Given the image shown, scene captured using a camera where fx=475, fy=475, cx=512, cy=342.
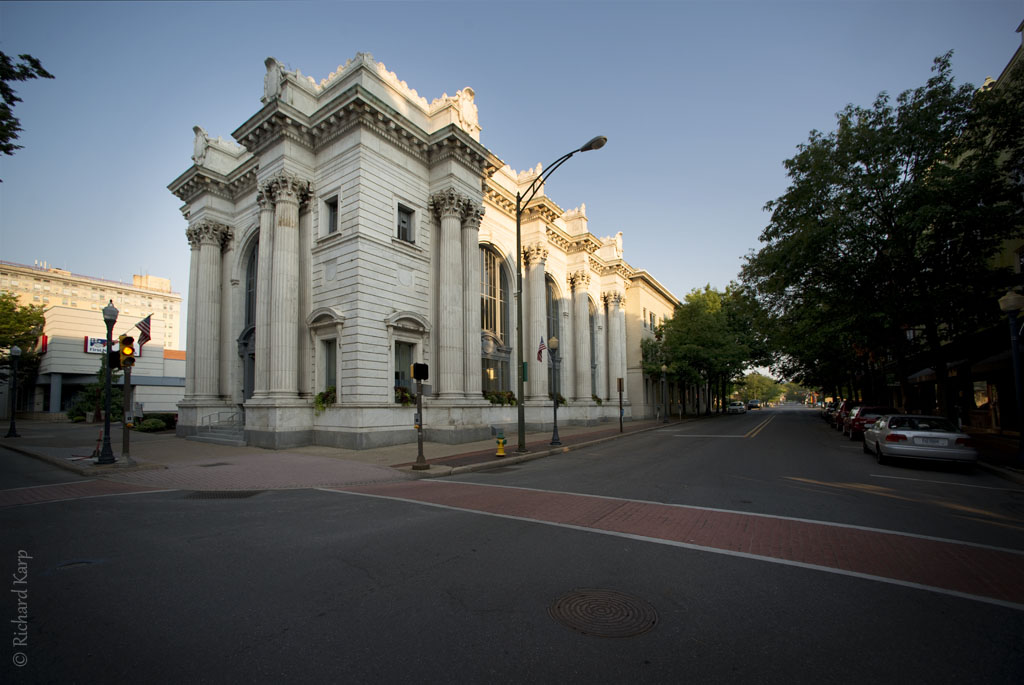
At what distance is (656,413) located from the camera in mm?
48469

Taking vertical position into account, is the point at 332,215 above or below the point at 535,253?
below

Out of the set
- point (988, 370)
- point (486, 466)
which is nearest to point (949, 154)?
point (988, 370)

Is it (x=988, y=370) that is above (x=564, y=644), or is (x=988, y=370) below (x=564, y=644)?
above

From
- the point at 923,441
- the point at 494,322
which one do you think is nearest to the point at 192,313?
the point at 494,322

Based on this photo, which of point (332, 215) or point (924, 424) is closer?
point (924, 424)

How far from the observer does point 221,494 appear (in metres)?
9.59

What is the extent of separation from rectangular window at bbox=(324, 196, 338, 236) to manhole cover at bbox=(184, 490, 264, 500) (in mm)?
13339

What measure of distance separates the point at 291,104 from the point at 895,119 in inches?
970

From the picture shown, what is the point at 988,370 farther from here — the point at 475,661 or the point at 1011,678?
the point at 475,661

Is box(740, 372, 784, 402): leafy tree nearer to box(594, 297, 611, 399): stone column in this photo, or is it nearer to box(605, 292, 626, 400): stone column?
box(605, 292, 626, 400): stone column

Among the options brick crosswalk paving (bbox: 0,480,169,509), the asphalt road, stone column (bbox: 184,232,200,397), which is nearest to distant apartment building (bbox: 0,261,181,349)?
stone column (bbox: 184,232,200,397)

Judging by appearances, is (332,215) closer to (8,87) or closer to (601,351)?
(8,87)

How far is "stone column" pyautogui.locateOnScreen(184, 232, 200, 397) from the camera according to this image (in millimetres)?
25986

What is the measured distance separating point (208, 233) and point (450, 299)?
49.5 ft
